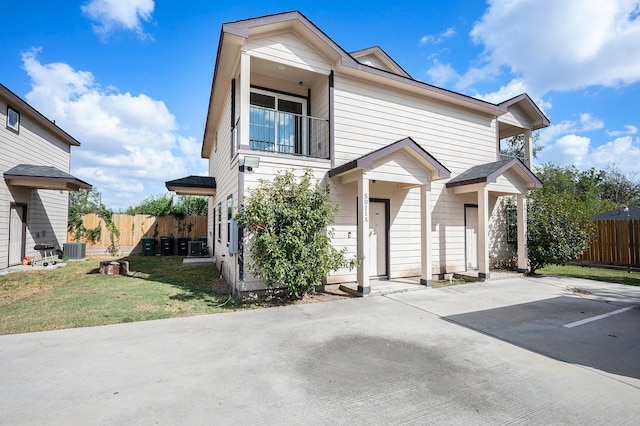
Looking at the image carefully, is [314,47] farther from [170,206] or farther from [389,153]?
[170,206]

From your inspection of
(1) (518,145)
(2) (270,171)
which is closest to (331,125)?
(2) (270,171)

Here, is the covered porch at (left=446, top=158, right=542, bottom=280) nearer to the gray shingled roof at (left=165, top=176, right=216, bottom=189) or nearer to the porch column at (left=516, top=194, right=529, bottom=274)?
the porch column at (left=516, top=194, right=529, bottom=274)

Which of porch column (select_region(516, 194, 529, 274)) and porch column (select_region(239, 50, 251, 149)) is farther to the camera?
porch column (select_region(516, 194, 529, 274))

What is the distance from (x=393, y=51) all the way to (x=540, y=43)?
474 centimetres

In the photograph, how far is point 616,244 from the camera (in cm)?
1211

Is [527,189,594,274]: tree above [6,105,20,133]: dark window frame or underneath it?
underneath

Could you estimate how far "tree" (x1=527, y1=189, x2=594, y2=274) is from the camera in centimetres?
967

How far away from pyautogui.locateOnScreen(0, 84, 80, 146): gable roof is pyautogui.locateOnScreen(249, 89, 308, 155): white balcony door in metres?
8.45

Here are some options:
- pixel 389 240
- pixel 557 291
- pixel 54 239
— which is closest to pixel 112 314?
pixel 389 240

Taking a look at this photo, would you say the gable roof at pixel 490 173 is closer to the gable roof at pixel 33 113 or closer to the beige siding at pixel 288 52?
the beige siding at pixel 288 52

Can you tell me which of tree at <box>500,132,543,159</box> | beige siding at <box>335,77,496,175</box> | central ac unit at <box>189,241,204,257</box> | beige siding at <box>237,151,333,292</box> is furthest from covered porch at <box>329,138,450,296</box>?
tree at <box>500,132,543,159</box>

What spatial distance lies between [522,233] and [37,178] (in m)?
17.1

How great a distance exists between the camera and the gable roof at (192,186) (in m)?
11.8

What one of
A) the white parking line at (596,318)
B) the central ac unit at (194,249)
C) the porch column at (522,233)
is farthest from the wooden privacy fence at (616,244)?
the central ac unit at (194,249)
